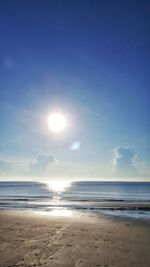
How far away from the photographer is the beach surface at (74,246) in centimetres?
1009

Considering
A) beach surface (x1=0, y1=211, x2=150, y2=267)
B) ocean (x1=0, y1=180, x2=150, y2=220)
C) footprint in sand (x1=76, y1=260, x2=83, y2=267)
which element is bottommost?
footprint in sand (x1=76, y1=260, x2=83, y2=267)

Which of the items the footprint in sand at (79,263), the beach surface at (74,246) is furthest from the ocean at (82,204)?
the footprint in sand at (79,263)

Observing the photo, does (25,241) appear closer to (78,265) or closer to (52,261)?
(52,261)

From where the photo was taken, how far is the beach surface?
33.1 feet

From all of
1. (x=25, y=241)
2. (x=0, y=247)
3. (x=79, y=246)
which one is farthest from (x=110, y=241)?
(x=0, y=247)

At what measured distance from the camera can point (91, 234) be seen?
16.1 meters

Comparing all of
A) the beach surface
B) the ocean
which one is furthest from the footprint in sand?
the ocean

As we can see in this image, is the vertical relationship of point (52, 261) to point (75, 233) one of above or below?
below

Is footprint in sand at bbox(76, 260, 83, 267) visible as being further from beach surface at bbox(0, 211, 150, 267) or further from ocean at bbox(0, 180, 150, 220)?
ocean at bbox(0, 180, 150, 220)

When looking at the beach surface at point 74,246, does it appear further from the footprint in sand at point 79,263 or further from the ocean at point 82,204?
the ocean at point 82,204

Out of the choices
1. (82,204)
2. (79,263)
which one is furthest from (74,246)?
(82,204)

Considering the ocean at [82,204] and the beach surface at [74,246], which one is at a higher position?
the ocean at [82,204]

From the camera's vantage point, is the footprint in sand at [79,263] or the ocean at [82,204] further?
the ocean at [82,204]

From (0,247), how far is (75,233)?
17.6 ft
